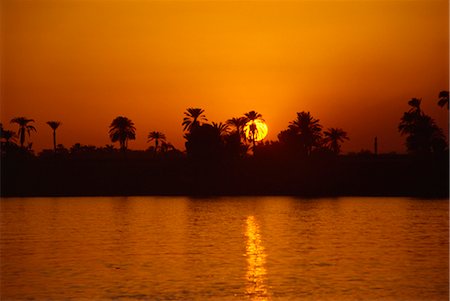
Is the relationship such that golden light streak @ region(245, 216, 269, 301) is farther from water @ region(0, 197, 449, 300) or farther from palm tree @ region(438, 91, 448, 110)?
palm tree @ region(438, 91, 448, 110)

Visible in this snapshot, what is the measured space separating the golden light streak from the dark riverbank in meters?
60.5

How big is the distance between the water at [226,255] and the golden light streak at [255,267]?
0.16ft

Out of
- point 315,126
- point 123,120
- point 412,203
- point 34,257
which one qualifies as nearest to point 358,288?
point 34,257

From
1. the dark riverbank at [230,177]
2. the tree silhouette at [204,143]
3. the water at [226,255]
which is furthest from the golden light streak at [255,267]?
the tree silhouette at [204,143]

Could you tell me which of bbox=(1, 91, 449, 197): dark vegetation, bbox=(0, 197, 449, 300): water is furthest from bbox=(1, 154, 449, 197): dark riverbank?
bbox=(0, 197, 449, 300): water

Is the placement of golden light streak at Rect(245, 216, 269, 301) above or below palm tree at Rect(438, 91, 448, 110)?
below

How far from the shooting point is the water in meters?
34.6

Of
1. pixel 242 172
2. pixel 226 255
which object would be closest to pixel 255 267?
pixel 226 255

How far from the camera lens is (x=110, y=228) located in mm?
67750

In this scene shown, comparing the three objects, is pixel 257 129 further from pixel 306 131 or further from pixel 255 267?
pixel 255 267

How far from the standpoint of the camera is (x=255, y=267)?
42094 mm

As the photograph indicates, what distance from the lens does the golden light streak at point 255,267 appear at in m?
33.8

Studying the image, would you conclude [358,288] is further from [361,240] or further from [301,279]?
[361,240]

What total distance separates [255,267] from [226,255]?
6049 mm
